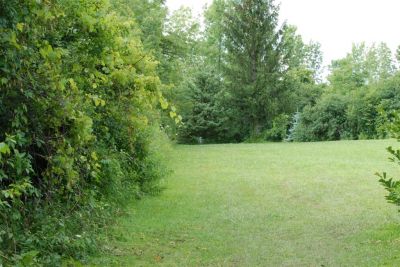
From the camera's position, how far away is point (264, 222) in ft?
28.8

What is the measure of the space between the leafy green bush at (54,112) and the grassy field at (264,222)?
0.95 meters

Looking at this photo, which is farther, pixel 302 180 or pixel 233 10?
pixel 233 10

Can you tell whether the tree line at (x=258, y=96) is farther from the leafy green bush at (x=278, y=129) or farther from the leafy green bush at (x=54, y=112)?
the leafy green bush at (x=54, y=112)

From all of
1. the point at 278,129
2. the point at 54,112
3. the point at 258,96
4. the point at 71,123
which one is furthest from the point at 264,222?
the point at 278,129

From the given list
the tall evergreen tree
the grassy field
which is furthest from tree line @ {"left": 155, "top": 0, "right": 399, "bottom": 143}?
the grassy field

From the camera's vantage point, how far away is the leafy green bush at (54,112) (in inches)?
169

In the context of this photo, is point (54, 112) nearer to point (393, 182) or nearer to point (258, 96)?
point (393, 182)

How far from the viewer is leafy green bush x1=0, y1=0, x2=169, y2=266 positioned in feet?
14.1

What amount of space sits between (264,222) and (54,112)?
4972mm

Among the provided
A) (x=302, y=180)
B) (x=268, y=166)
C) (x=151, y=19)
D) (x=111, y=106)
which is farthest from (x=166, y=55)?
(x=111, y=106)

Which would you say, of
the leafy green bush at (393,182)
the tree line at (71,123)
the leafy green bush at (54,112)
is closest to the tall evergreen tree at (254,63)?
the tree line at (71,123)

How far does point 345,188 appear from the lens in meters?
12.3

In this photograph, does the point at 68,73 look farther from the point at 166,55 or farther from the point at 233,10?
the point at 233,10

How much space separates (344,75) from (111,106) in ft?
146
